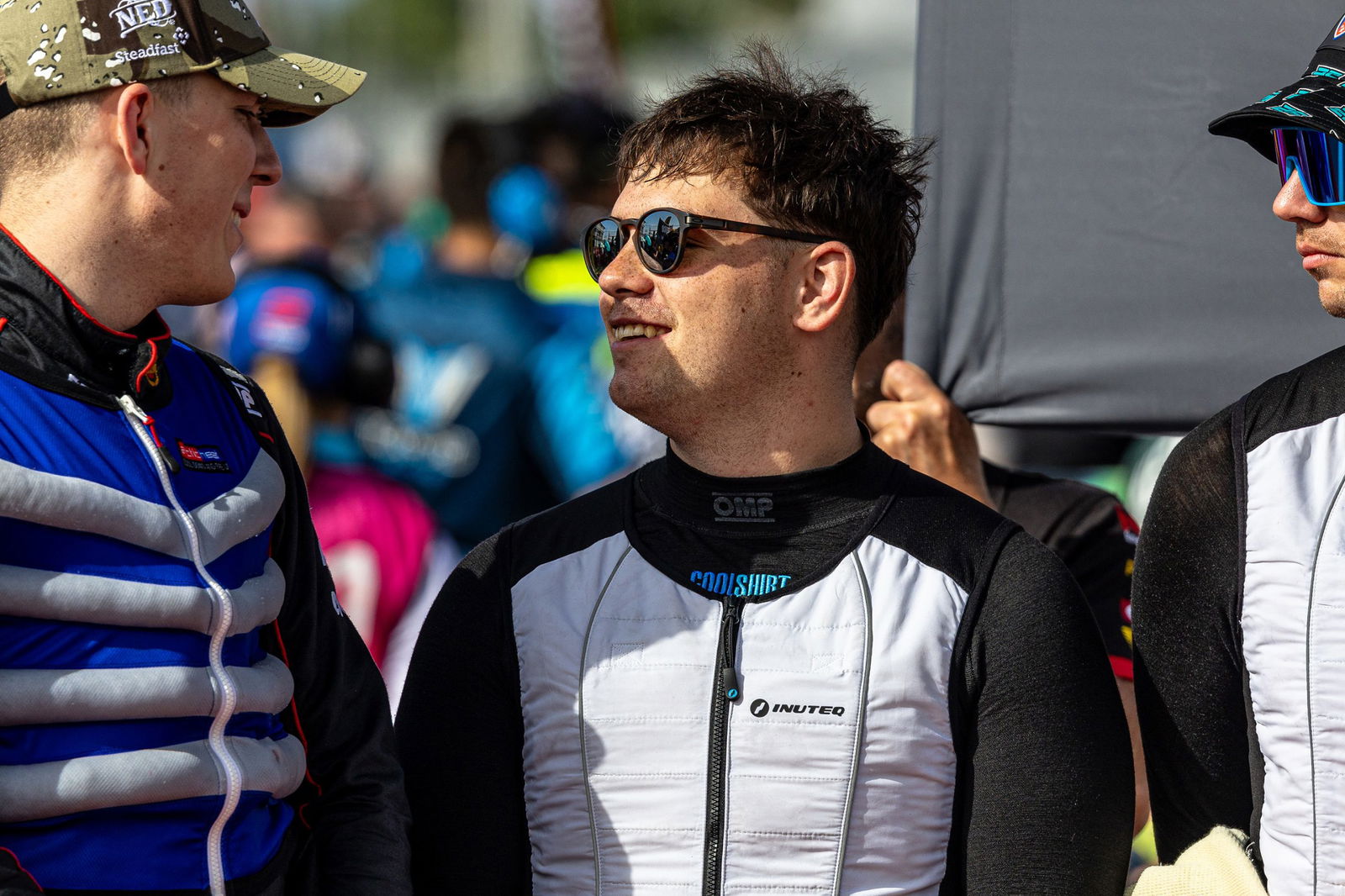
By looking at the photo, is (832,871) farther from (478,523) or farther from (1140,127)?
(478,523)

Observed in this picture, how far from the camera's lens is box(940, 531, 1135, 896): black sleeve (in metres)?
2.30

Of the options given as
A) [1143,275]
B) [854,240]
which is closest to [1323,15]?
[1143,275]

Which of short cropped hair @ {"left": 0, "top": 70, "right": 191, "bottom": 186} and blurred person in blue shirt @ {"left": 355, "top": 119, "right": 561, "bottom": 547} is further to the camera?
blurred person in blue shirt @ {"left": 355, "top": 119, "right": 561, "bottom": 547}

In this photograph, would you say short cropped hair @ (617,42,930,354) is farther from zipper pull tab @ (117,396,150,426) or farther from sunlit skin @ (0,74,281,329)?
zipper pull tab @ (117,396,150,426)

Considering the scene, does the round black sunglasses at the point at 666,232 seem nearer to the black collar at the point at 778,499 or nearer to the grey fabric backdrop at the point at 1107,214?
the black collar at the point at 778,499

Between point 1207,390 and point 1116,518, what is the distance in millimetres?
431

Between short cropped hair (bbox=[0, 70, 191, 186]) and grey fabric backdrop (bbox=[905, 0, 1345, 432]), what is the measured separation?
1.77 m

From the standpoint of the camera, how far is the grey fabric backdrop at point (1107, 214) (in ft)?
9.87

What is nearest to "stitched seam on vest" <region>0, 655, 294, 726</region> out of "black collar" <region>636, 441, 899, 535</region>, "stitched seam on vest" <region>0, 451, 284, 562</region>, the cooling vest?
the cooling vest

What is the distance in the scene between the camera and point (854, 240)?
2766mm

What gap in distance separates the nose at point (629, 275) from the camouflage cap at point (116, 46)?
63cm

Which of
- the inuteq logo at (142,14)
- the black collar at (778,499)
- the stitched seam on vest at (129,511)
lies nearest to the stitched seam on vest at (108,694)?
the stitched seam on vest at (129,511)

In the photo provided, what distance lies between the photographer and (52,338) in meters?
2.11

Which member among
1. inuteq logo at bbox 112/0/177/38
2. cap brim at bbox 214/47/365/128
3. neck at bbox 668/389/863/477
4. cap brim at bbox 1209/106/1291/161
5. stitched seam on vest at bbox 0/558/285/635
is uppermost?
inuteq logo at bbox 112/0/177/38
